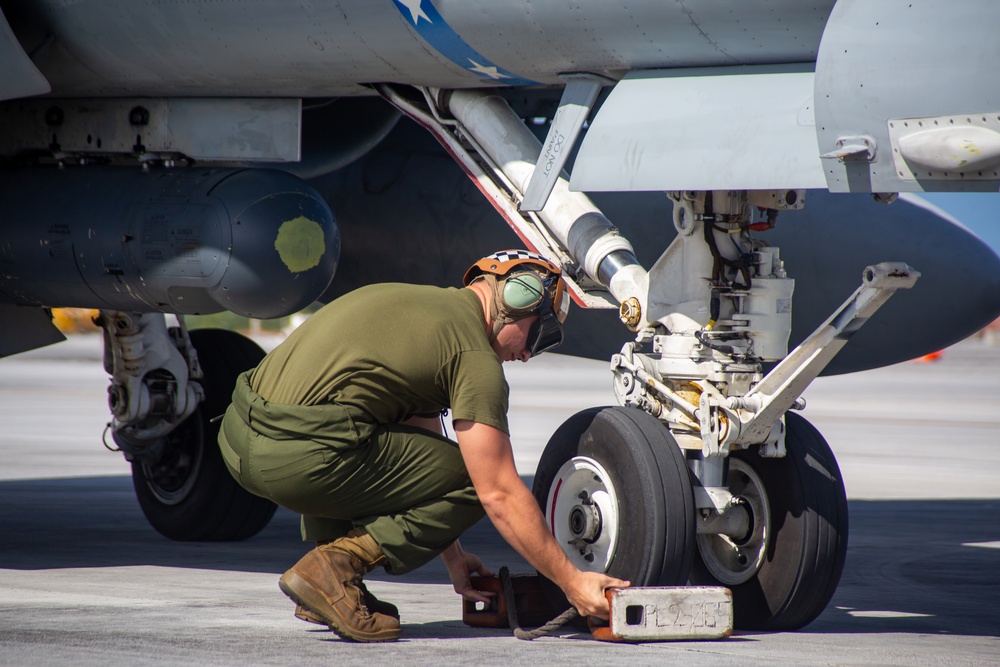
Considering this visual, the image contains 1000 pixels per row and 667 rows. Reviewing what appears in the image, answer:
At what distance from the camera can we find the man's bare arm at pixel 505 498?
4789 millimetres

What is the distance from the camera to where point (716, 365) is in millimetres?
5633

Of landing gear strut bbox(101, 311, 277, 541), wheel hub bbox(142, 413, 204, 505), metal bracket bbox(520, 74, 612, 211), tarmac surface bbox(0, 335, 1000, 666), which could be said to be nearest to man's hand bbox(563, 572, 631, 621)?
tarmac surface bbox(0, 335, 1000, 666)

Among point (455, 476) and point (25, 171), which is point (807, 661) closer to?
point (455, 476)

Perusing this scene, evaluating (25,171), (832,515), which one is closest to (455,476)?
(832,515)

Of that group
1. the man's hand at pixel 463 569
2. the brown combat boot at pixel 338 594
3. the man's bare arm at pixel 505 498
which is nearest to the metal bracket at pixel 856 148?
the man's bare arm at pixel 505 498

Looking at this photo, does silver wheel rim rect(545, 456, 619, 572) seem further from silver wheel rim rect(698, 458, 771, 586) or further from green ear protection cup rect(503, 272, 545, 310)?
green ear protection cup rect(503, 272, 545, 310)

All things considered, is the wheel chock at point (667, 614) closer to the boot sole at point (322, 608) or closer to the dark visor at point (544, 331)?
the boot sole at point (322, 608)

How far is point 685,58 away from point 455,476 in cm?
187

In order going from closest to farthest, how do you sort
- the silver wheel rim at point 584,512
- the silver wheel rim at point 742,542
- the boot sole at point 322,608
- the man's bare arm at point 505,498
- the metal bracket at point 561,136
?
the man's bare arm at point 505,498, the boot sole at point 322,608, the silver wheel rim at point 584,512, the silver wheel rim at point 742,542, the metal bracket at point 561,136

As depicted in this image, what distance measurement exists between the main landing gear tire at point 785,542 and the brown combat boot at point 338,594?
1.47 metres

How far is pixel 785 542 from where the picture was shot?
5695mm

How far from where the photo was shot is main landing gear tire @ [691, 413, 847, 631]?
222 inches

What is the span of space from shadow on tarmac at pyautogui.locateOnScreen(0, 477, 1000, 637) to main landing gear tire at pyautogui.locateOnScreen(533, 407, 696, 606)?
66 centimetres

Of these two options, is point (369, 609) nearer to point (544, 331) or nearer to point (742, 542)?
point (544, 331)
